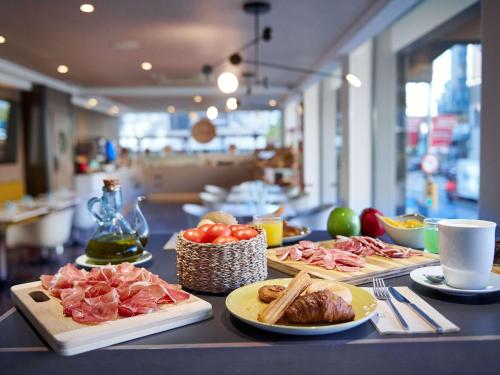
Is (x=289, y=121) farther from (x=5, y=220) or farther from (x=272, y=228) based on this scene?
(x=272, y=228)

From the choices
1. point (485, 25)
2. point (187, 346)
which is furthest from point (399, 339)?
point (485, 25)

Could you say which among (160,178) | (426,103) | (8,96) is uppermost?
(8,96)

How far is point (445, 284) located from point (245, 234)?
0.58 meters

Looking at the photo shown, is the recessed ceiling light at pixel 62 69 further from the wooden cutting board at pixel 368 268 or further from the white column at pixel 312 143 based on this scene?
the wooden cutting board at pixel 368 268

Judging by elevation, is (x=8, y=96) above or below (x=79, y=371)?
above

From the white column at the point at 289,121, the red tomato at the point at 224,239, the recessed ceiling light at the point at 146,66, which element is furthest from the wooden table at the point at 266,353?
the white column at the point at 289,121

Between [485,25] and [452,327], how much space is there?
2140 mm

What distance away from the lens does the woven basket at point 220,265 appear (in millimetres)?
1362

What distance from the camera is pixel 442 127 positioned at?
13.7 feet

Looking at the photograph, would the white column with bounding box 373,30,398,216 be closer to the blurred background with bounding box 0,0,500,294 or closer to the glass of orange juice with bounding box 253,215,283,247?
the blurred background with bounding box 0,0,500,294

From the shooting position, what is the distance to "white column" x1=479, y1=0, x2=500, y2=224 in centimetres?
258

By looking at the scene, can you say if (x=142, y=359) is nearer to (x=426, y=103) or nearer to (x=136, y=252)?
(x=136, y=252)

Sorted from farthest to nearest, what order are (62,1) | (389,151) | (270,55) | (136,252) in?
1. (270,55)
2. (389,151)
3. (62,1)
4. (136,252)

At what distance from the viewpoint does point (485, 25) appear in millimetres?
2664
